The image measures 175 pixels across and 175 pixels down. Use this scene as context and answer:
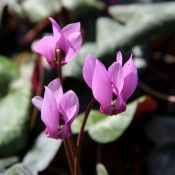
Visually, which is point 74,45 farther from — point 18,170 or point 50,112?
point 18,170

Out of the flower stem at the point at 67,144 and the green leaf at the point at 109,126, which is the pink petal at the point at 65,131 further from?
the green leaf at the point at 109,126

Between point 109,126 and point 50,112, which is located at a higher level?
point 50,112

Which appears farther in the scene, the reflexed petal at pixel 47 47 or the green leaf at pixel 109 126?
the green leaf at pixel 109 126

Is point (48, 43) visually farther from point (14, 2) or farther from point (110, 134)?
point (14, 2)

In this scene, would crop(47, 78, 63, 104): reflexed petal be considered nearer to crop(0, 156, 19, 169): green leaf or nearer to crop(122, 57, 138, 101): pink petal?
crop(122, 57, 138, 101): pink petal

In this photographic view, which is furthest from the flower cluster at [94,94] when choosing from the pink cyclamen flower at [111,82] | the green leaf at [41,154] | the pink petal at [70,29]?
the green leaf at [41,154]

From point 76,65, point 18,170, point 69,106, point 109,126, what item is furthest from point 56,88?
point 76,65

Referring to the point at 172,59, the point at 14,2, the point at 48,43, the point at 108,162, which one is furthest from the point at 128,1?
the point at 48,43
